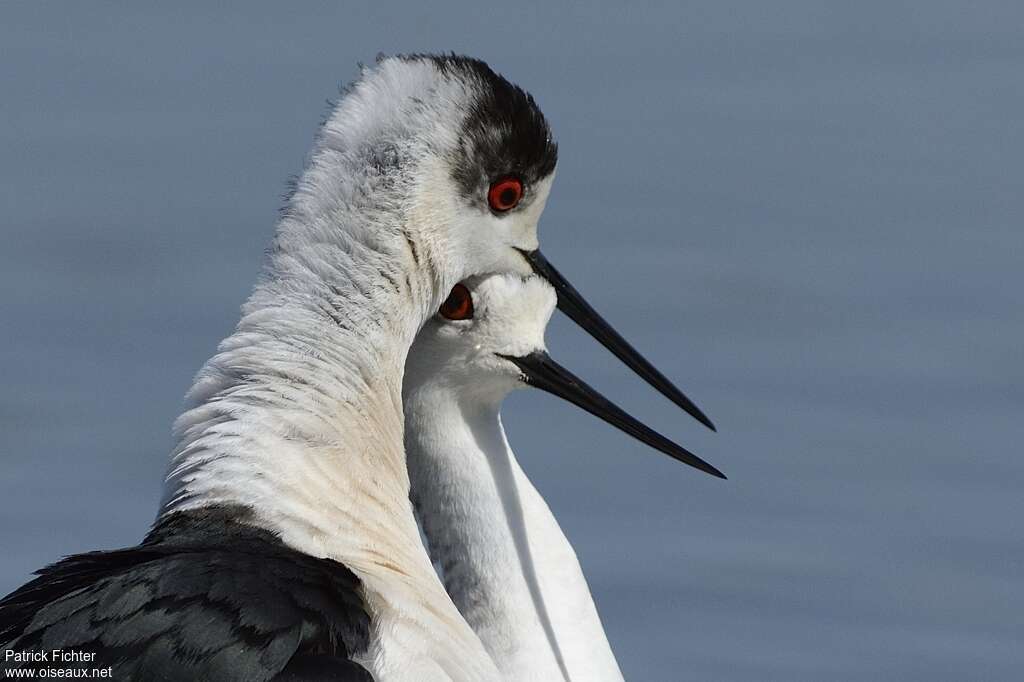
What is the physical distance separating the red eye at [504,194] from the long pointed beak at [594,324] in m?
0.34

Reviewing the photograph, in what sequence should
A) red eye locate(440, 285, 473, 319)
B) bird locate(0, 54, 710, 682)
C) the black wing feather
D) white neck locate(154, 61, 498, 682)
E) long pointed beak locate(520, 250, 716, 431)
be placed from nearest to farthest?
1. the black wing feather
2. bird locate(0, 54, 710, 682)
3. white neck locate(154, 61, 498, 682)
4. red eye locate(440, 285, 473, 319)
5. long pointed beak locate(520, 250, 716, 431)

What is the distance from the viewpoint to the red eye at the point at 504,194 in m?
Answer: 6.82

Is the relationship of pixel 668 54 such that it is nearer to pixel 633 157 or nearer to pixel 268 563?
pixel 633 157

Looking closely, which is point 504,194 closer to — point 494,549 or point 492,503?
point 492,503

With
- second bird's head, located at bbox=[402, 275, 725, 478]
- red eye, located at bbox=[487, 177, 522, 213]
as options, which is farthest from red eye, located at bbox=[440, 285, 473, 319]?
red eye, located at bbox=[487, 177, 522, 213]

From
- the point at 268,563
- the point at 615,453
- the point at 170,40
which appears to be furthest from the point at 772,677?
the point at 170,40

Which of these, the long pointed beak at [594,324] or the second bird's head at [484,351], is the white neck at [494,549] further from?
the long pointed beak at [594,324]

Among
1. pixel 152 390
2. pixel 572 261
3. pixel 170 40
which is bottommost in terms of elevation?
pixel 152 390

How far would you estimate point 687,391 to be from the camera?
10.6 meters

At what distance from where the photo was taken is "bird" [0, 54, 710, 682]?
556 centimetres

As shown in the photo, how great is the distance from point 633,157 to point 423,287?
5.59 m

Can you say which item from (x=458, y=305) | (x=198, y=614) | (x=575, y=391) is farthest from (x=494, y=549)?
(x=198, y=614)

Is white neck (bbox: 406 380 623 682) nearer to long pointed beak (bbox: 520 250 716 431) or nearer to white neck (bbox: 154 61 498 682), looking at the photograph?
long pointed beak (bbox: 520 250 716 431)

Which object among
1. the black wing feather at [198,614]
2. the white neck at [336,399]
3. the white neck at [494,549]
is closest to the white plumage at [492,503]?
the white neck at [494,549]
